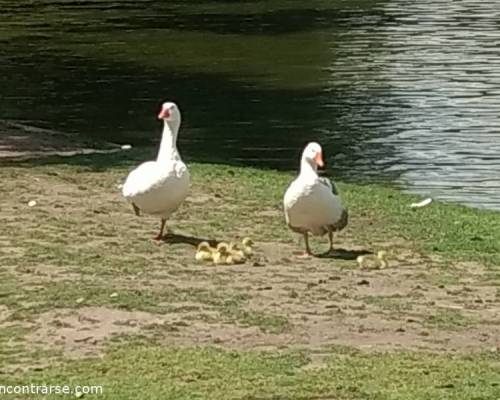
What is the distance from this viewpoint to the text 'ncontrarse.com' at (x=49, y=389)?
6.95 metres

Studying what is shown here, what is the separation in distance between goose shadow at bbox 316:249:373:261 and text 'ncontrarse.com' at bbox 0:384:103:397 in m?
4.20

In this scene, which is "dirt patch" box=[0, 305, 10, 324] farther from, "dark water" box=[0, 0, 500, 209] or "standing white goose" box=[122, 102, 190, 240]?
"dark water" box=[0, 0, 500, 209]

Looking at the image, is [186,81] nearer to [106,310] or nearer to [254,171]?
[254,171]

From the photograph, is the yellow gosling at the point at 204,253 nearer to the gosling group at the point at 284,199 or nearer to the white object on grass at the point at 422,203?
the gosling group at the point at 284,199

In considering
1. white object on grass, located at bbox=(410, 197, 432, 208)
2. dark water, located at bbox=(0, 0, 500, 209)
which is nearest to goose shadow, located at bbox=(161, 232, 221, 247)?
white object on grass, located at bbox=(410, 197, 432, 208)

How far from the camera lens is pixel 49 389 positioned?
700 centimetres

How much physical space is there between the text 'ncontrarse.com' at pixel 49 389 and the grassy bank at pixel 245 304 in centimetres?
10

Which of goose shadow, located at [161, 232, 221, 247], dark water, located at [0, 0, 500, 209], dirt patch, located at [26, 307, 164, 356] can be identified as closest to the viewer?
dirt patch, located at [26, 307, 164, 356]

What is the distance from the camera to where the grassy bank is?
23.9 ft

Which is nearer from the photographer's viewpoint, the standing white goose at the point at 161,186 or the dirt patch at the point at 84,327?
the dirt patch at the point at 84,327

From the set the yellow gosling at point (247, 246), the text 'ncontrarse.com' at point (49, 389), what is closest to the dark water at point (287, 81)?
the yellow gosling at point (247, 246)

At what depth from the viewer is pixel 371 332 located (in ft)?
27.5

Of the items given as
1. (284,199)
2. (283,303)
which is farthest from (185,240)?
(283,303)

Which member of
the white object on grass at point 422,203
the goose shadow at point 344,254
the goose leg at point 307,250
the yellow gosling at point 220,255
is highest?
the yellow gosling at point 220,255
